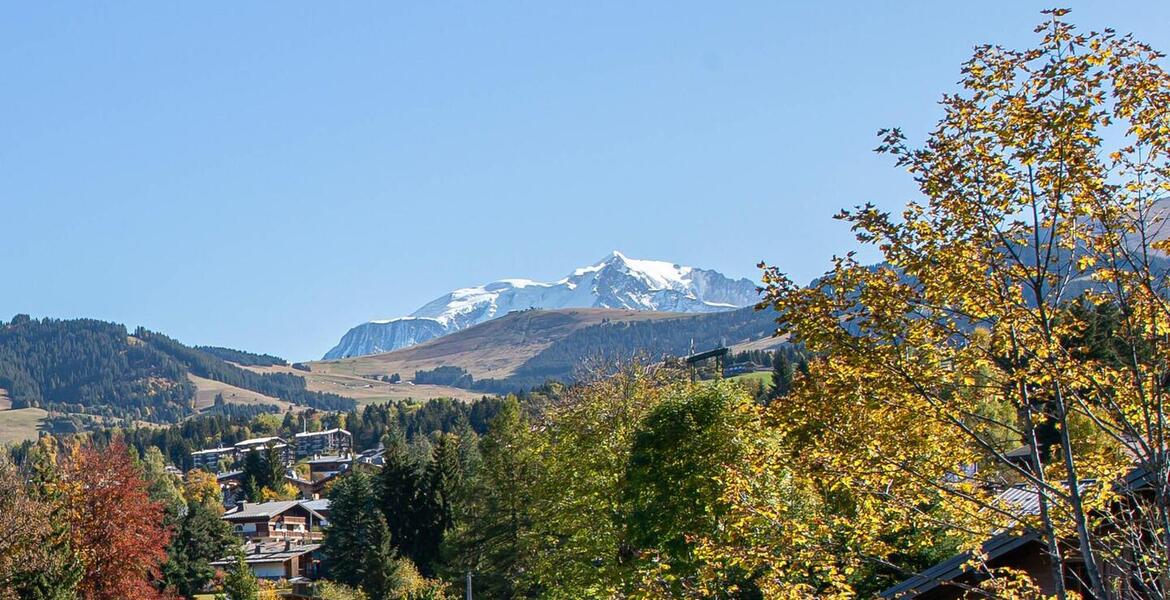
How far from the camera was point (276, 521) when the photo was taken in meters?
139

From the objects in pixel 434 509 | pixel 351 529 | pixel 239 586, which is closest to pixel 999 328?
pixel 239 586

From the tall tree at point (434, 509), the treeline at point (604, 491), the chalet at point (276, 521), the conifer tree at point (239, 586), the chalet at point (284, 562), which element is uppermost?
the treeline at point (604, 491)

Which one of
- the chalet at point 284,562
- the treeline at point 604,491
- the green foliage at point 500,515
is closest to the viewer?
Result: the treeline at point 604,491

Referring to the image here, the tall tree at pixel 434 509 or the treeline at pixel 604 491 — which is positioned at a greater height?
the treeline at pixel 604 491

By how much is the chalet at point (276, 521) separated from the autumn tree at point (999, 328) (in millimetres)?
125402

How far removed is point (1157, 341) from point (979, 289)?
5.75ft

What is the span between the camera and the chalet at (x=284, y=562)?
115m

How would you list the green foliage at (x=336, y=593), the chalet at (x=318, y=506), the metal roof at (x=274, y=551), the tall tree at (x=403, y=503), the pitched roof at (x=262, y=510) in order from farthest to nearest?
1. the chalet at (x=318, y=506)
2. the pitched roof at (x=262, y=510)
3. the metal roof at (x=274, y=551)
4. the tall tree at (x=403, y=503)
5. the green foliage at (x=336, y=593)

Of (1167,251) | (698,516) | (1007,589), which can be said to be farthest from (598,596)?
(1167,251)

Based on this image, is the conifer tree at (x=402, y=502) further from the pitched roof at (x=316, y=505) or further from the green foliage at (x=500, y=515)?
the pitched roof at (x=316, y=505)

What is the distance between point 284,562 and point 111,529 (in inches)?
2488

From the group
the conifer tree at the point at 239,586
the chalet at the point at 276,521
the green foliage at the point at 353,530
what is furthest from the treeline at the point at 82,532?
the chalet at the point at 276,521

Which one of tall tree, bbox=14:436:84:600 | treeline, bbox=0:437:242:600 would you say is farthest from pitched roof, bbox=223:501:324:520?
tall tree, bbox=14:436:84:600

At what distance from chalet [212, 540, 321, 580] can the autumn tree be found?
105m
